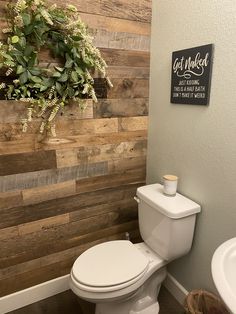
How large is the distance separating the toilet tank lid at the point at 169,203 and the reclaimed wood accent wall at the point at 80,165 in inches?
12.1

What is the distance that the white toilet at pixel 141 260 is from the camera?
1238 mm

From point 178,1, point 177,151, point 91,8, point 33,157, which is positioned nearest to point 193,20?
point 178,1

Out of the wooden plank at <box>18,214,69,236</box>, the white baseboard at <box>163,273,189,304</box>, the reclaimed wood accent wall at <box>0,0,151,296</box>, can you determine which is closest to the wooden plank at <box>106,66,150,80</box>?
the reclaimed wood accent wall at <box>0,0,151,296</box>

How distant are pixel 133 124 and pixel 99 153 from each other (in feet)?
1.08

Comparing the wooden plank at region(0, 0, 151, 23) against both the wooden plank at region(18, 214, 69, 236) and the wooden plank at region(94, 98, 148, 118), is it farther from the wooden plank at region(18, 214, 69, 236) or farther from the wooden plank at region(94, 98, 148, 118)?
the wooden plank at region(18, 214, 69, 236)

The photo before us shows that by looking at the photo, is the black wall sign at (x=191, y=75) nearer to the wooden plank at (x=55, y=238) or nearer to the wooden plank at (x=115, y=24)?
the wooden plank at (x=115, y=24)

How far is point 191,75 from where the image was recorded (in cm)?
133

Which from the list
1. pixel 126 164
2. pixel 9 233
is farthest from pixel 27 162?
pixel 126 164

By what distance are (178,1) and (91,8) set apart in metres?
0.51

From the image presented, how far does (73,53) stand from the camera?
1.30m

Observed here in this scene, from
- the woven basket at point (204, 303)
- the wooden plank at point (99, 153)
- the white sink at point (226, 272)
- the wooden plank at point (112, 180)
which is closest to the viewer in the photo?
the white sink at point (226, 272)

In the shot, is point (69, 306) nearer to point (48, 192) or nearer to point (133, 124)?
point (48, 192)

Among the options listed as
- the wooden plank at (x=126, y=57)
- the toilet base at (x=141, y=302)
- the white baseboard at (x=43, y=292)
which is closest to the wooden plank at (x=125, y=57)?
the wooden plank at (x=126, y=57)

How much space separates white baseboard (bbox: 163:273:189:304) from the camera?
162 centimetres
